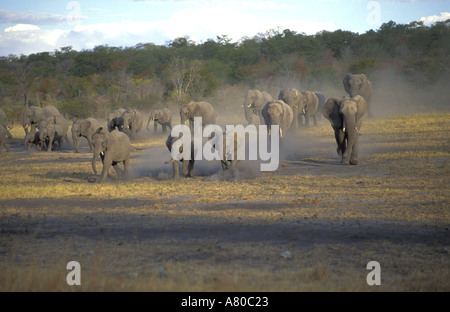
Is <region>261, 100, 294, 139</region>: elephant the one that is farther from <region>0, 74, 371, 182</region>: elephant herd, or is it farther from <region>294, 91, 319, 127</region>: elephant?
<region>294, 91, 319, 127</region>: elephant

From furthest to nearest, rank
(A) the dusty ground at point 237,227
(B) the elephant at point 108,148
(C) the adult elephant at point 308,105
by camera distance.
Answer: (C) the adult elephant at point 308,105
(B) the elephant at point 108,148
(A) the dusty ground at point 237,227

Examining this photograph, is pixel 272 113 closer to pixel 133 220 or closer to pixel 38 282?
pixel 133 220

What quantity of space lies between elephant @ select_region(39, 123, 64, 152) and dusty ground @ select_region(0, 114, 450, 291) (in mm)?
7796

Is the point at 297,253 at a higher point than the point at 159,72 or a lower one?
lower

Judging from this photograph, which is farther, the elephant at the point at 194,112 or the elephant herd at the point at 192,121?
the elephant at the point at 194,112

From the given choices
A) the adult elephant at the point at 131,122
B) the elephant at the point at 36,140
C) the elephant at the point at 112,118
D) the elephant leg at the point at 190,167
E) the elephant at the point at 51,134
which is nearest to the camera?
the elephant leg at the point at 190,167

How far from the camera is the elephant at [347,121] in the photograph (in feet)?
54.6

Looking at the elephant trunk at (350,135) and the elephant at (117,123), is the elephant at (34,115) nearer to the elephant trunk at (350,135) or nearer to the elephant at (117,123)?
the elephant at (117,123)

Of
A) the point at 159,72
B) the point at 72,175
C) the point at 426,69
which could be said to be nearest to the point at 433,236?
the point at 72,175

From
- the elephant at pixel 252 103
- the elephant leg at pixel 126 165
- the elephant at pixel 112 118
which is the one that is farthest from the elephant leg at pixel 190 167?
the elephant at pixel 252 103
